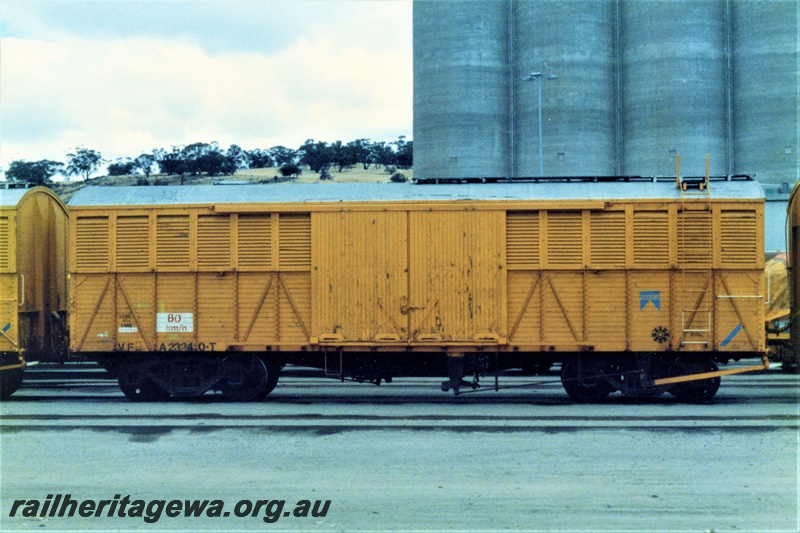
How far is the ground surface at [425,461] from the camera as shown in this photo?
7.55 metres

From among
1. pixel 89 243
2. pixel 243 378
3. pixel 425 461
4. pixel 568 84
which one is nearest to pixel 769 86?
pixel 568 84

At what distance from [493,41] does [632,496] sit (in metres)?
40.7

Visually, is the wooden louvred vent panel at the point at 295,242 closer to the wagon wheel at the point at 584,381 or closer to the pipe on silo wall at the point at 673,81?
the wagon wheel at the point at 584,381

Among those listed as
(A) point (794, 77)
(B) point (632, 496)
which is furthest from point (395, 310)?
(A) point (794, 77)

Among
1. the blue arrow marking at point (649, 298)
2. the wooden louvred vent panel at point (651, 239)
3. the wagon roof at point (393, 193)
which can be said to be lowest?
the blue arrow marking at point (649, 298)

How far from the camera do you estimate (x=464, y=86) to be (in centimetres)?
4522

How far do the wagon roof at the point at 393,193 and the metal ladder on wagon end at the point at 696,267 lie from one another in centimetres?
39

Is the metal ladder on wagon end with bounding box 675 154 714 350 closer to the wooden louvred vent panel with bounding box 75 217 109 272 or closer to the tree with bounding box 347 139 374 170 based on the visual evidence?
the wooden louvred vent panel with bounding box 75 217 109 272

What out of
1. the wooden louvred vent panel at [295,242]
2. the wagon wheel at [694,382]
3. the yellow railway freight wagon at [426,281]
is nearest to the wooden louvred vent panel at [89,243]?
the yellow railway freight wagon at [426,281]

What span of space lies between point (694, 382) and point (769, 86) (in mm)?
36376

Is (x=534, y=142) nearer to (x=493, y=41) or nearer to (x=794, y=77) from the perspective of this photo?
(x=493, y=41)

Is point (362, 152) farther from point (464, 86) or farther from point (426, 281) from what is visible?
point (426, 281)

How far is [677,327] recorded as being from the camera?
1372 centimetres

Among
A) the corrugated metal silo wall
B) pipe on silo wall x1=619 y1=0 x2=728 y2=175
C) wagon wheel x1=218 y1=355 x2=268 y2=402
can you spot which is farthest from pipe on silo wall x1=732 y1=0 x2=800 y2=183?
wagon wheel x1=218 y1=355 x2=268 y2=402
